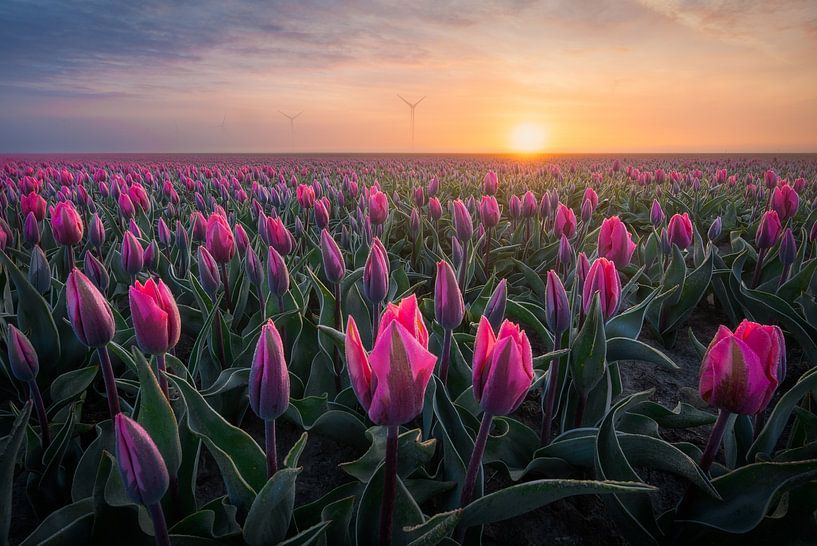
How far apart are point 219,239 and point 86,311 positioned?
4.07 feet

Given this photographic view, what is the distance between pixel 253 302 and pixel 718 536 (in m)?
2.74

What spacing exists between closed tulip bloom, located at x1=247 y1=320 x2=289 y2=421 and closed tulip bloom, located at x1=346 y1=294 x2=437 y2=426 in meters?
0.23

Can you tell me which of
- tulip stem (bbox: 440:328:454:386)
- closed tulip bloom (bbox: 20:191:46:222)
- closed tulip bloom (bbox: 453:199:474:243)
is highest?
closed tulip bloom (bbox: 20:191:46:222)

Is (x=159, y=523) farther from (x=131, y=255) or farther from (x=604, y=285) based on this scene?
(x=131, y=255)

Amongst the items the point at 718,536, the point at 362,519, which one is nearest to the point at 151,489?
the point at 362,519

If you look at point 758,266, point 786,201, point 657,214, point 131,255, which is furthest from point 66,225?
point 786,201

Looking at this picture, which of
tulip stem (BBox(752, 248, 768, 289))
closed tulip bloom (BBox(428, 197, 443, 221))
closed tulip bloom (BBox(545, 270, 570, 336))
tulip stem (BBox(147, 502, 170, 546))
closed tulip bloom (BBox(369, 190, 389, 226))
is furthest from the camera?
closed tulip bloom (BBox(428, 197, 443, 221))

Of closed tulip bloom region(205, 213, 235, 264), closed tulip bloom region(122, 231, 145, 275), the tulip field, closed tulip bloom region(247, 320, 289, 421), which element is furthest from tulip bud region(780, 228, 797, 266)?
closed tulip bloom region(122, 231, 145, 275)

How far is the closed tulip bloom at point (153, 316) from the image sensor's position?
1353 millimetres

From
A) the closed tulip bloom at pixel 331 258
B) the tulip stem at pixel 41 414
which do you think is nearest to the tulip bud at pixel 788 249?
the closed tulip bloom at pixel 331 258

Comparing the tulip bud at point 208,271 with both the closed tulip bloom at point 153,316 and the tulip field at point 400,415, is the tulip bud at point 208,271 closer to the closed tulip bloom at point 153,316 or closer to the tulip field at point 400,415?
the tulip field at point 400,415

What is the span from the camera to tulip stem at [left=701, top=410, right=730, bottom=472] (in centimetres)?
131

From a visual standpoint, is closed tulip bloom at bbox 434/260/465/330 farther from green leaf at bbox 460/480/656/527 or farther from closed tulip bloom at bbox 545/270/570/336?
green leaf at bbox 460/480/656/527

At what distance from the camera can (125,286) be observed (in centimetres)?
341
